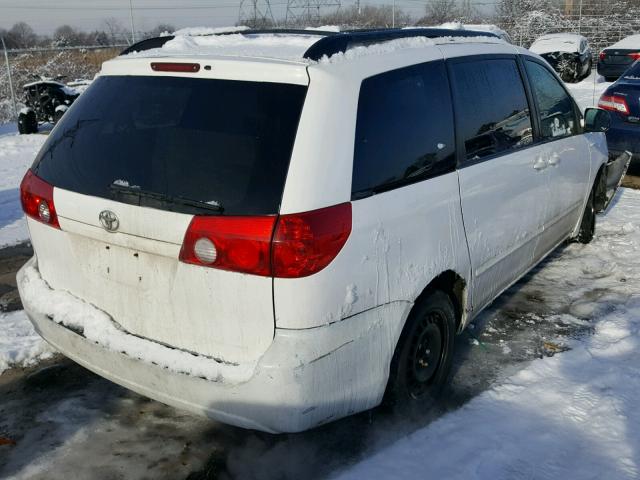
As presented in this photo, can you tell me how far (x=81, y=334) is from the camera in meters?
2.82

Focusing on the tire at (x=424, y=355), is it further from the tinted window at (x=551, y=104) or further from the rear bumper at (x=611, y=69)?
the rear bumper at (x=611, y=69)

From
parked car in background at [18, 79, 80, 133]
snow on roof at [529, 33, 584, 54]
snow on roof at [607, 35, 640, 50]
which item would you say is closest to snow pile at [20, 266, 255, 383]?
parked car in background at [18, 79, 80, 133]

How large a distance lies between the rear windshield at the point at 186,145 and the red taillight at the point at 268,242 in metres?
0.06

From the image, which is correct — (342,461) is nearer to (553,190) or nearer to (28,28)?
(553,190)

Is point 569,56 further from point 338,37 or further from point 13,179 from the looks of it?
point 338,37

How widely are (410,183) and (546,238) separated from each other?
2180 millimetres

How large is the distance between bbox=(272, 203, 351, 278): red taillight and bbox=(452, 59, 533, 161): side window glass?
124cm

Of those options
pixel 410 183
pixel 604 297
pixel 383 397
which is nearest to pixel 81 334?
pixel 383 397

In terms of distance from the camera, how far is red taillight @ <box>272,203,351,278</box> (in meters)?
2.33

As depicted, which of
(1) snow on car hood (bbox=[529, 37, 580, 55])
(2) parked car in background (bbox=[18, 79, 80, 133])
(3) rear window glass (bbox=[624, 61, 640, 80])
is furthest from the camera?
(1) snow on car hood (bbox=[529, 37, 580, 55])

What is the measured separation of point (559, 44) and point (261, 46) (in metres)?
19.0

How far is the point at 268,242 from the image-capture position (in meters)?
2.33

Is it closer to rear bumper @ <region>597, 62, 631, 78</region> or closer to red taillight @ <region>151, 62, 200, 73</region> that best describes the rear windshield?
red taillight @ <region>151, 62, 200, 73</region>

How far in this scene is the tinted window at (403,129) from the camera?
2.66m
